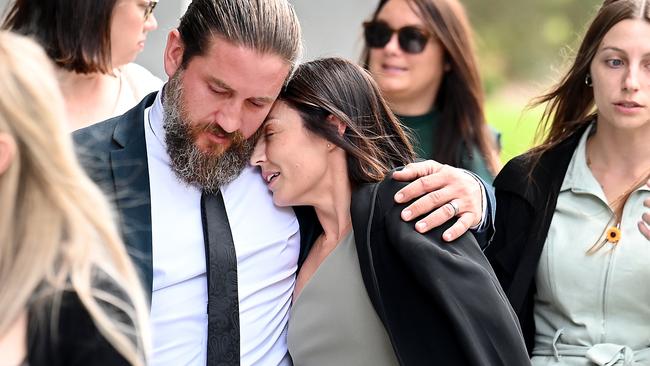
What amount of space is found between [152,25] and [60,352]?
1688 mm

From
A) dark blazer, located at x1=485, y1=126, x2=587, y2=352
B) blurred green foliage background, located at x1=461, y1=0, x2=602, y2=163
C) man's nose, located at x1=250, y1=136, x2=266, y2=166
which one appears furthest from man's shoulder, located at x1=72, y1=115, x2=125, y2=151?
blurred green foliage background, located at x1=461, y1=0, x2=602, y2=163

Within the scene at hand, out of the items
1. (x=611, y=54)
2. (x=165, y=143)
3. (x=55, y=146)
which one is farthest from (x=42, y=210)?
(x=611, y=54)

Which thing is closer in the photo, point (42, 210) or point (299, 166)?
point (42, 210)

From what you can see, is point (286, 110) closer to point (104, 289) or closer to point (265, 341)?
point (265, 341)

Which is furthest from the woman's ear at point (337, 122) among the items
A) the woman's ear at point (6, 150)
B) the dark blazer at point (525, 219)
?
the woman's ear at point (6, 150)

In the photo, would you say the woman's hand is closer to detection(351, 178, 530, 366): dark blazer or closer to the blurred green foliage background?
detection(351, 178, 530, 366): dark blazer

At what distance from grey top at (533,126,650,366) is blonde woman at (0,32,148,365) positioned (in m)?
1.57

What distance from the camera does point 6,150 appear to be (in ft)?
6.47

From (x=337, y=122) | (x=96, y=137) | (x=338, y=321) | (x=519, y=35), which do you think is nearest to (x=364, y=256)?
(x=338, y=321)

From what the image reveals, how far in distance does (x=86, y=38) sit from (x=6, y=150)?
1.40 metres

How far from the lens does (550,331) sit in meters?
3.23

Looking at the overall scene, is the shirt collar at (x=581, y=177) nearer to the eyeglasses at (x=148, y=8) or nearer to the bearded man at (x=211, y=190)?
the bearded man at (x=211, y=190)

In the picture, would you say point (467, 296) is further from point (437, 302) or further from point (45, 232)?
point (45, 232)

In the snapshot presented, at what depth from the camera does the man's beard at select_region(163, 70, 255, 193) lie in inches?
112
